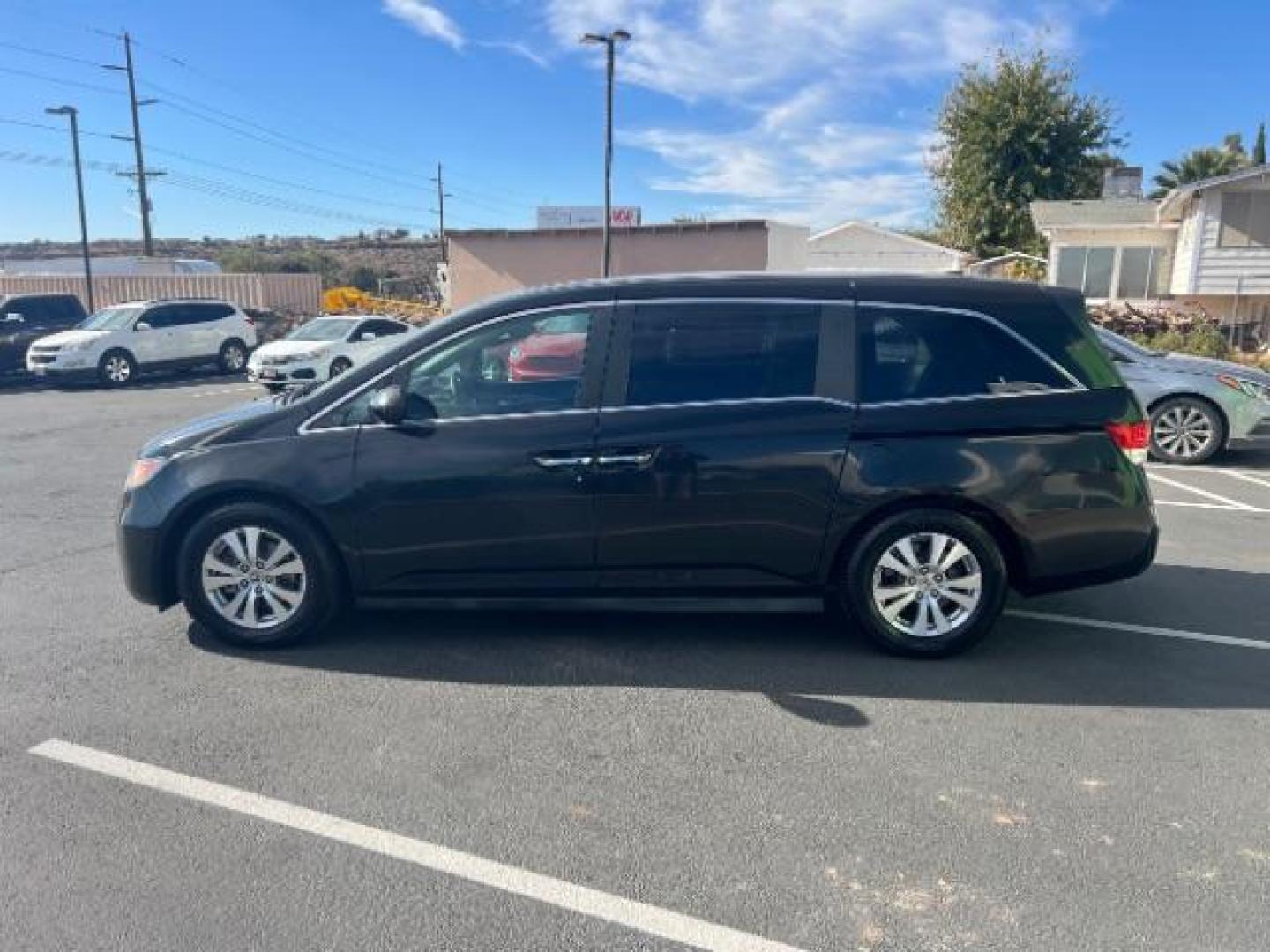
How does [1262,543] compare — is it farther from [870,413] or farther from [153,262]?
[153,262]

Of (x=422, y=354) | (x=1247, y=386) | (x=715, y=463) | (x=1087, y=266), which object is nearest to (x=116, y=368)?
(x=422, y=354)

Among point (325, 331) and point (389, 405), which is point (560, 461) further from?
point (325, 331)

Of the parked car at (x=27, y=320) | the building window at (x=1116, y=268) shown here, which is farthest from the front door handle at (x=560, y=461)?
the building window at (x=1116, y=268)

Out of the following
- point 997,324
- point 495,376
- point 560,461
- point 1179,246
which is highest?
point 1179,246

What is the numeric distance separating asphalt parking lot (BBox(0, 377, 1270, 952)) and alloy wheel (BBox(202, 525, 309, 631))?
207 mm

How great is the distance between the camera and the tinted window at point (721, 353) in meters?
4.32

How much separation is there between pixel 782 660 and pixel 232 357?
2007 cm

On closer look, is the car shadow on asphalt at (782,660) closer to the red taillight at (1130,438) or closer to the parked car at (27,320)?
the red taillight at (1130,438)

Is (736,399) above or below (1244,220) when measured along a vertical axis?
below

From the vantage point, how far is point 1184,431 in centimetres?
968

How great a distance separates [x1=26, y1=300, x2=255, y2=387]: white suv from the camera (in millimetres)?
18359

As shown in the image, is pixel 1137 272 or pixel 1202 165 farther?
pixel 1202 165

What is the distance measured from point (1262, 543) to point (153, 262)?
3706 cm

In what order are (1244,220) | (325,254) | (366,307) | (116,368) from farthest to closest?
(325,254), (366,307), (1244,220), (116,368)
